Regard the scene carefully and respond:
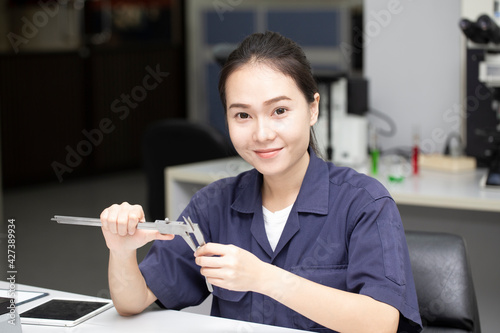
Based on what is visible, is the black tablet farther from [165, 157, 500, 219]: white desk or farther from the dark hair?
[165, 157, 500, 219]: white desk

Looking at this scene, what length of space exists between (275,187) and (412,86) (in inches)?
76.4

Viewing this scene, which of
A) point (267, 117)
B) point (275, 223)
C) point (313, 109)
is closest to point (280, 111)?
point (267, 117)

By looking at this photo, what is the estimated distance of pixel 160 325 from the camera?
4.53 ft

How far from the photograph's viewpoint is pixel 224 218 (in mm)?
1604

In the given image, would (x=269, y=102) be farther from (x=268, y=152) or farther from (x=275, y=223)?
(x=275, y=223)

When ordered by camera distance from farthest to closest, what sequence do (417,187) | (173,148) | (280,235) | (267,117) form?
1. (173,148)
2. (417,187)
3. (280,235)
4. (267,117)

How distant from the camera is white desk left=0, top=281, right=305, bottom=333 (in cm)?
134

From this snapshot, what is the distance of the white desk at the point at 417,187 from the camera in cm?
251

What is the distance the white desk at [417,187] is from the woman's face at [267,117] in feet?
3.95

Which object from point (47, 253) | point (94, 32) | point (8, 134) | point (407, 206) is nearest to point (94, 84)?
point (94, 32)

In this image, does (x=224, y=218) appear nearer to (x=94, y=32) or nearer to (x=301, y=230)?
(x=301, y=230)

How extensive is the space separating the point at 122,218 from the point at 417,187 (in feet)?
5.36

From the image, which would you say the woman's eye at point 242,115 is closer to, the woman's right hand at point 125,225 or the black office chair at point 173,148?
the woman's right hand at point 125,225

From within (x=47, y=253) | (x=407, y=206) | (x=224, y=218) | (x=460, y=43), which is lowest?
(x=47, y=253)
